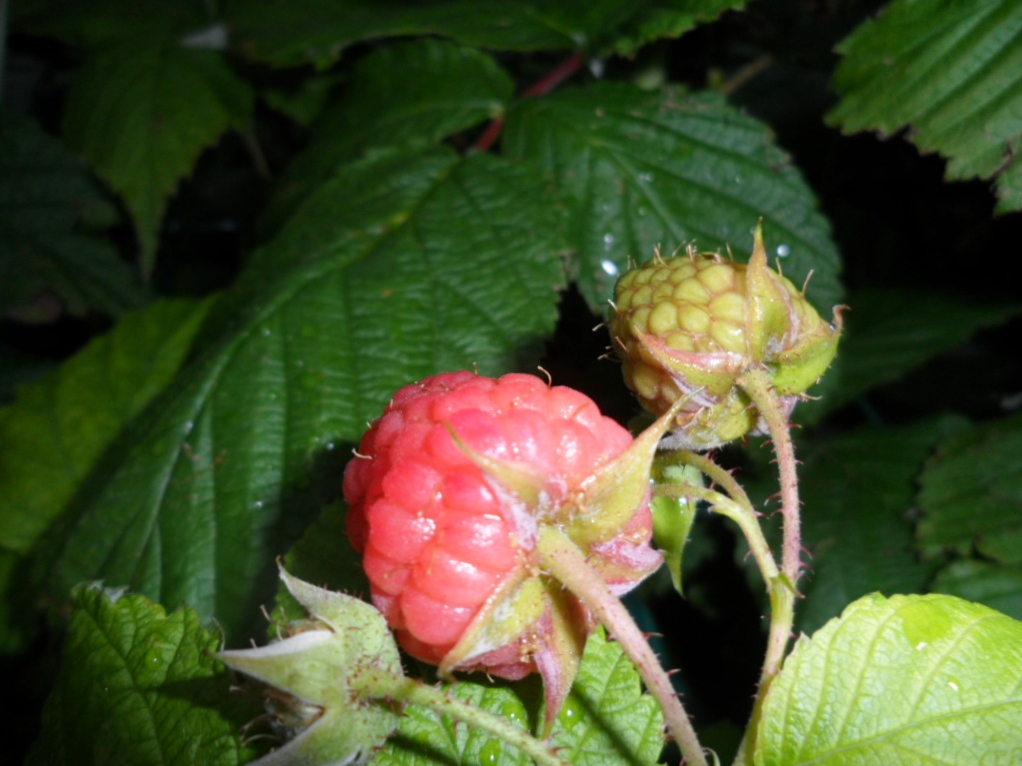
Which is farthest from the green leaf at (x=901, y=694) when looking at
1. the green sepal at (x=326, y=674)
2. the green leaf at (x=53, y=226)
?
the green leaf at (x=53, y=226)

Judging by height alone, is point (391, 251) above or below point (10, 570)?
above

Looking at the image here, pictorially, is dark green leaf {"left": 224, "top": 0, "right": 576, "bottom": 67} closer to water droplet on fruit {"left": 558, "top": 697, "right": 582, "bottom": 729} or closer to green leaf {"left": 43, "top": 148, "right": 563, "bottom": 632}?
green leaf {"left": 43, "top": 148, "right": 563, "bottom": 632}

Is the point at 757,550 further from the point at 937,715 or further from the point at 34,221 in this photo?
the point at 34,221

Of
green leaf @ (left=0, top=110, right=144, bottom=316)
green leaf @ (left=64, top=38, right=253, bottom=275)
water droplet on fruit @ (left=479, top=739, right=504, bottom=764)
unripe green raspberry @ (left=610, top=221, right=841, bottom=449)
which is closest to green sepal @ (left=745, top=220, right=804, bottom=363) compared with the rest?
unripe green raspberry @ (left=610, top=221, right=841, bottom=449)

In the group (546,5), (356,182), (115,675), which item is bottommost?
(115,675)

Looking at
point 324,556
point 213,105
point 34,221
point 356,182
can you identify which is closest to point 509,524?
point 324,556

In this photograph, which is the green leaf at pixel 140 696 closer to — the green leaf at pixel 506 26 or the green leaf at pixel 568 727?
the green leaf at pixel 568 727

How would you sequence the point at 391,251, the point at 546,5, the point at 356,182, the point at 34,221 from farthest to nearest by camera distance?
1. the point at 34,221
2. the point at 546,5
3. the point at 356,182
4. the point at 391,251
